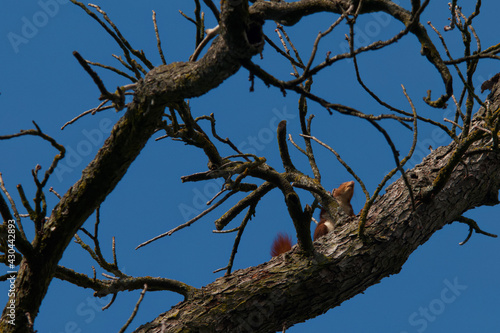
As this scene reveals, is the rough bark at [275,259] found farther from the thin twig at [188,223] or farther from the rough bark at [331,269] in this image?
A: the thin twig at [188,223]

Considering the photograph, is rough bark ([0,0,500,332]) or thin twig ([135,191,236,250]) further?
thin twig ([135,191,236,250])

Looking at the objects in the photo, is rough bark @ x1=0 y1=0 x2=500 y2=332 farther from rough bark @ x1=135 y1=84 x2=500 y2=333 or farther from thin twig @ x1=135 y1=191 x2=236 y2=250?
thin twig @ x1=135 y1=191 x2=236 y2=250

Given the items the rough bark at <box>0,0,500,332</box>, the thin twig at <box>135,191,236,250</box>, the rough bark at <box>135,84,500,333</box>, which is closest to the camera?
the rough bark at <box>0,0,500,332</box>

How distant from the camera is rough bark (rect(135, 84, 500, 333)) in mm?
3014

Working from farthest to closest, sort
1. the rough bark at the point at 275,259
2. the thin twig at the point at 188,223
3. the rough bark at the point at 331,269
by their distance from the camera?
the rough bark at the point at 331,269 < the thin twig at the point at 188,223 < the rough bark at the point at 275,259

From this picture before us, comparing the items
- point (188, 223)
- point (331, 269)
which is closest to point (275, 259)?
point (331, 269)

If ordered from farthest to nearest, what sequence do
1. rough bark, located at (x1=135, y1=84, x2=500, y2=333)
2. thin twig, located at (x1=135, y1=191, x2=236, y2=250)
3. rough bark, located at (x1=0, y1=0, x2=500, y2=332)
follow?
rough bark, located at (x1=135, y1=84, x2=500, y2=333) → thin twig, located at (x1=135, y1=191, x2=236, y2=250) → rough bark, located at (x1=0, y1=0, x2=500, y2=332)

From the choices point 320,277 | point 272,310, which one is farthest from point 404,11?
point 272,310

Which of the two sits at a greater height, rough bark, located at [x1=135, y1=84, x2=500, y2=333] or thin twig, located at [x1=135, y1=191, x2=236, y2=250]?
thin twig, located at [x1=135, y1=191, x2=236, y2=250]

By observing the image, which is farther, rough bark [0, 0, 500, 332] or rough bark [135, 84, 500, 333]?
rough bark [135, 84, 500, 333]

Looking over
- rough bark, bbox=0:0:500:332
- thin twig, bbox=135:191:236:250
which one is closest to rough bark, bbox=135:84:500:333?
rough bark, bbox=0:0:500:332

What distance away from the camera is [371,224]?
3338 mm

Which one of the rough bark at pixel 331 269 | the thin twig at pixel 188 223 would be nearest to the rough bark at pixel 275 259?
the rough bark at pixel 331 269

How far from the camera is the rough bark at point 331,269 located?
301cm
